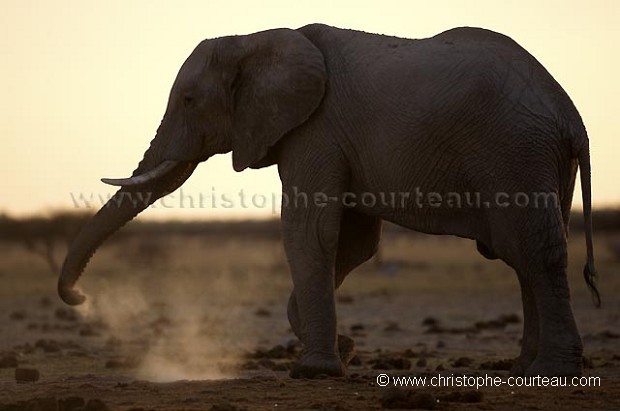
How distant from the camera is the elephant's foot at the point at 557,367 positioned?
9969mm

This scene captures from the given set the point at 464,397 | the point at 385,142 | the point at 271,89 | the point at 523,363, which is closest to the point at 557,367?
the point at 523,363

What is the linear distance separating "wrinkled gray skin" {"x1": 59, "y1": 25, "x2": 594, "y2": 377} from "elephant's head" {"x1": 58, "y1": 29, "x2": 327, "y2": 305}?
1 centimetres

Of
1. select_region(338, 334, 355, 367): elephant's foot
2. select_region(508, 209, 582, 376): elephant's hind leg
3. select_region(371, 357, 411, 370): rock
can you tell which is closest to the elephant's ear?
select_region(338, 334, 355, 367): elephant's foot

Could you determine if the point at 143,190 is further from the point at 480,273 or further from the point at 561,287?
the point at 480,273

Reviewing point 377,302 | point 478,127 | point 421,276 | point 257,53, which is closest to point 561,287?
point 478,127

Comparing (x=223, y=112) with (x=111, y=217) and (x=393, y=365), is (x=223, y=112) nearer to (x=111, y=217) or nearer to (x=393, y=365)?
(x=111, y=217)

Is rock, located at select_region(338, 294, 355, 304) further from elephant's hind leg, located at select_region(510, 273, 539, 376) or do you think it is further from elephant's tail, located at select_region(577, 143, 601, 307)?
elephant's tail, located at select_region(577, 143, 601, 307)

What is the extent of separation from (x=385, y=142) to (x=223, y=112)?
4.81 ft

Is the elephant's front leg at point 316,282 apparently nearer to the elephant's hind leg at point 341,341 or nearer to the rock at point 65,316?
the elephant's hind leg at point 341,341

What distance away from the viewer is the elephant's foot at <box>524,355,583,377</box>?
9.97 meters

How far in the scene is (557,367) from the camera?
9977 millimetres

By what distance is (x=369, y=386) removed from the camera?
32.0ft

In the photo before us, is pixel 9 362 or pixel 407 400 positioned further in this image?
pixel 9 362

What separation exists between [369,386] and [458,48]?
8.25 ft
